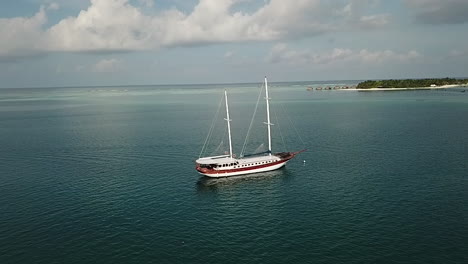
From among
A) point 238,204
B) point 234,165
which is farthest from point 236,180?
point 238,204

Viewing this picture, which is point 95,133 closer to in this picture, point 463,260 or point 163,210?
point 163,210

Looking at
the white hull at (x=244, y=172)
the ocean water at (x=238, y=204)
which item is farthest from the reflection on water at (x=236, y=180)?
the white hull at (x=244, y=172)

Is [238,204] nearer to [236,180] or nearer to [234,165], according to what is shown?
[236,180]

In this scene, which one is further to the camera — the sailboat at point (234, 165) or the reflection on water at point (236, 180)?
the sailboat at point (234, 165)

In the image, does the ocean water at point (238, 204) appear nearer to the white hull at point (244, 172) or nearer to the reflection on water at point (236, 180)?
the reflection on water at point (236, 180)

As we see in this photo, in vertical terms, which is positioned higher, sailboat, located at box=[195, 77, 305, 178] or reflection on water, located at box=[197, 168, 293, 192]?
sailboat, located at box=[195, 77, 305, 178]

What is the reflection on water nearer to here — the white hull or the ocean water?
the ocean water

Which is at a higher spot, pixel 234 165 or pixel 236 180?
pixel 234 165

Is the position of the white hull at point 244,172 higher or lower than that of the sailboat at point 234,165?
lower

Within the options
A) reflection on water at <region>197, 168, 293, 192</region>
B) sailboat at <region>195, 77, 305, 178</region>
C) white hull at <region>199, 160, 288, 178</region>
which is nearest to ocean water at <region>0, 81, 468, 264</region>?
reflection on water at <region>197, 168, 293, 192</region>
